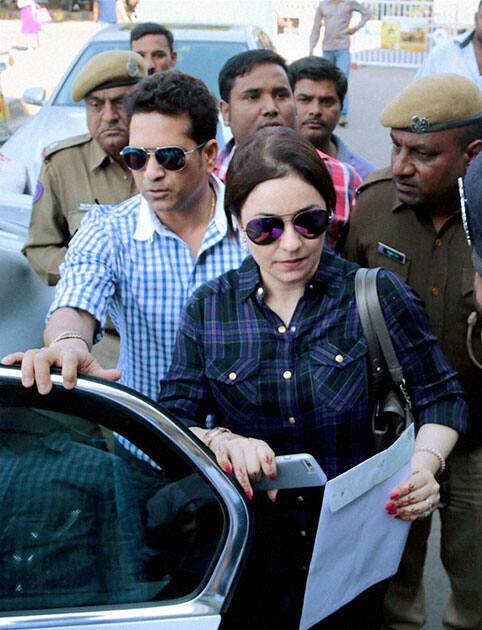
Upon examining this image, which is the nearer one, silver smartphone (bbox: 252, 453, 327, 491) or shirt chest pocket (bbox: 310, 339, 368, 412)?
silver smartphone (bbox: 252, 453, 327, 491)

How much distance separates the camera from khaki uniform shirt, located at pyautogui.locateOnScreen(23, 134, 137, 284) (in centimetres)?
328

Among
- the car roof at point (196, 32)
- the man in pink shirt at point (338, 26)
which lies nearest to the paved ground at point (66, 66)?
the man in pink shirt at point (338, 26)

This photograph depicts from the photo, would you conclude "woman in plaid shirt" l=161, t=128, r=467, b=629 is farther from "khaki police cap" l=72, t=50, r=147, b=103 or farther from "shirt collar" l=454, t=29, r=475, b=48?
"shirt collar" l=454, t=29, r=475, b=48

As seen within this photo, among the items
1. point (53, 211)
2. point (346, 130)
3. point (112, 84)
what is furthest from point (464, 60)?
point (346, 130)

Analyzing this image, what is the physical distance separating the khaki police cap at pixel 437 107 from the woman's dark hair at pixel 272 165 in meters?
0.56

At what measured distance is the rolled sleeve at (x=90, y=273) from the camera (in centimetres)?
213

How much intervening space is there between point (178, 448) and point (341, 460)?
0.44 m

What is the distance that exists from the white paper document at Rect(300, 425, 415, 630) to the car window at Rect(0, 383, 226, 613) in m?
0.22

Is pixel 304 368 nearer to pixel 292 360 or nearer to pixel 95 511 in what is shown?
pixel 292 360

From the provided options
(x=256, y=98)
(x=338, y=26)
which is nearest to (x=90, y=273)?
(x=256, y=98)

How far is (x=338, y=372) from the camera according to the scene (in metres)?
1.98

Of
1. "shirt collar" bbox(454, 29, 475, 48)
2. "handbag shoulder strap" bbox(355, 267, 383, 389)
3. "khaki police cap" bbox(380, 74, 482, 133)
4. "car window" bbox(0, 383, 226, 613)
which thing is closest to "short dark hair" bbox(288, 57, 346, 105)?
"shirt collar" bbox(454, 29, 475, 48)

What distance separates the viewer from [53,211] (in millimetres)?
3338

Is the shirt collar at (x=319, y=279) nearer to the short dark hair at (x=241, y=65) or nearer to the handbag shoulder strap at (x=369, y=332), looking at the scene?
the handbag shoulder strap at (x=369, y=332)
